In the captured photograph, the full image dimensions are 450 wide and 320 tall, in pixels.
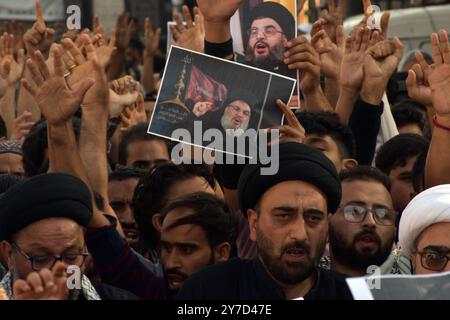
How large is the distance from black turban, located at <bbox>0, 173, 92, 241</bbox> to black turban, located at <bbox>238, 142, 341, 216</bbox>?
1.91 ft

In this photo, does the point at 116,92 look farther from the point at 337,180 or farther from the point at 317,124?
the point at 337,180

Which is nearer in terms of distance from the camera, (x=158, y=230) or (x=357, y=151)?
(x=158, y=230)

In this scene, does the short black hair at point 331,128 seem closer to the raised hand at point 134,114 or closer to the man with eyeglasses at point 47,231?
the man with eyeglasses at point 47,231

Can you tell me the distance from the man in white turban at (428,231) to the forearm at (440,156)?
27.1 inches

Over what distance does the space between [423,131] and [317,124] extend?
76.3 inches

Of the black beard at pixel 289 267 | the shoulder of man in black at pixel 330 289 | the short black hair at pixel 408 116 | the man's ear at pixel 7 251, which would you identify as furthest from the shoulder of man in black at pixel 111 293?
the short black hair at pixel 408 116

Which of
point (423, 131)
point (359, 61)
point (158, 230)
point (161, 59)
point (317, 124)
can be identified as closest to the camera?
point (158, 230)

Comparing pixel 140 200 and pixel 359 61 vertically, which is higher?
pixel 359 61

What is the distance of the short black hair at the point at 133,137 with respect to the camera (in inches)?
284

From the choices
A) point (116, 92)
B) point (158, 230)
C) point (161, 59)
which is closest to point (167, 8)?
point (161, 59)

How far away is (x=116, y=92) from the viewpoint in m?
8.05

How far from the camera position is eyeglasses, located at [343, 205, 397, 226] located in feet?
17.6

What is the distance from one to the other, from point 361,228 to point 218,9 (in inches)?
47.8

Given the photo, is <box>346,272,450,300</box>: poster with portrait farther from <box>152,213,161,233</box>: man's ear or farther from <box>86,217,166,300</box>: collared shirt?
<box>152,213,161,233</box>: man's ear
